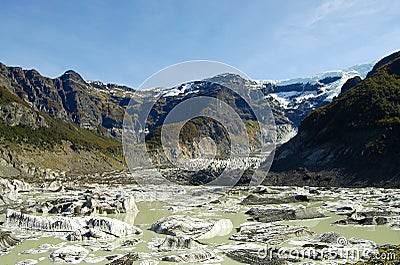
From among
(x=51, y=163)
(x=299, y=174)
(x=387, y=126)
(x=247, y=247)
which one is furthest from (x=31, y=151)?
(x=247, y=247)

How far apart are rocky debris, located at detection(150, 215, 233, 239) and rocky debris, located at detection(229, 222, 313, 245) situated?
3.37ft

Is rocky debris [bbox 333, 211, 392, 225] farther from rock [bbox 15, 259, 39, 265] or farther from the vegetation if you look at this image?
the vegetation

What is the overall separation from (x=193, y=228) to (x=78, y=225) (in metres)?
7.34

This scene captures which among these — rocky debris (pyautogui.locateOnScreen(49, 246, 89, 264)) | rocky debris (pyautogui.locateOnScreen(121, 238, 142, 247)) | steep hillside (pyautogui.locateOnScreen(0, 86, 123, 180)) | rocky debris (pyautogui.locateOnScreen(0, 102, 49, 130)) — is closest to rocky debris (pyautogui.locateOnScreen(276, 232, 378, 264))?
rocky debris (pyautogui.locateOnScreen(121, 238, 142, 247))

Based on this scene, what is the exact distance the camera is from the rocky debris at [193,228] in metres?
20.7

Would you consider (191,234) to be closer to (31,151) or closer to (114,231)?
(114,231)

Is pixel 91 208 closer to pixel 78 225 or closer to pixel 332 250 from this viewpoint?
pixel 78 225

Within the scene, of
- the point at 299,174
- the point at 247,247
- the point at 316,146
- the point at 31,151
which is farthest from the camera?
the point at 31,151

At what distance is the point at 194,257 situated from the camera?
1555 centimetres

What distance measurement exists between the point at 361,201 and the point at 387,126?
29001 millimetres

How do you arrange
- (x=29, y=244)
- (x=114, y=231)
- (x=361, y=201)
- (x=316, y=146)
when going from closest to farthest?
(x=29, y=244) < (x=114, y=231) < (x=361, y=201) < (x=316, y=146)

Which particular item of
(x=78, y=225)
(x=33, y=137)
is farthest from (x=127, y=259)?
(x=33, y=137)

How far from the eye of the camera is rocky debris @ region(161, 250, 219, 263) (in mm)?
15352

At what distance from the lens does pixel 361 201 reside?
1401 inches
